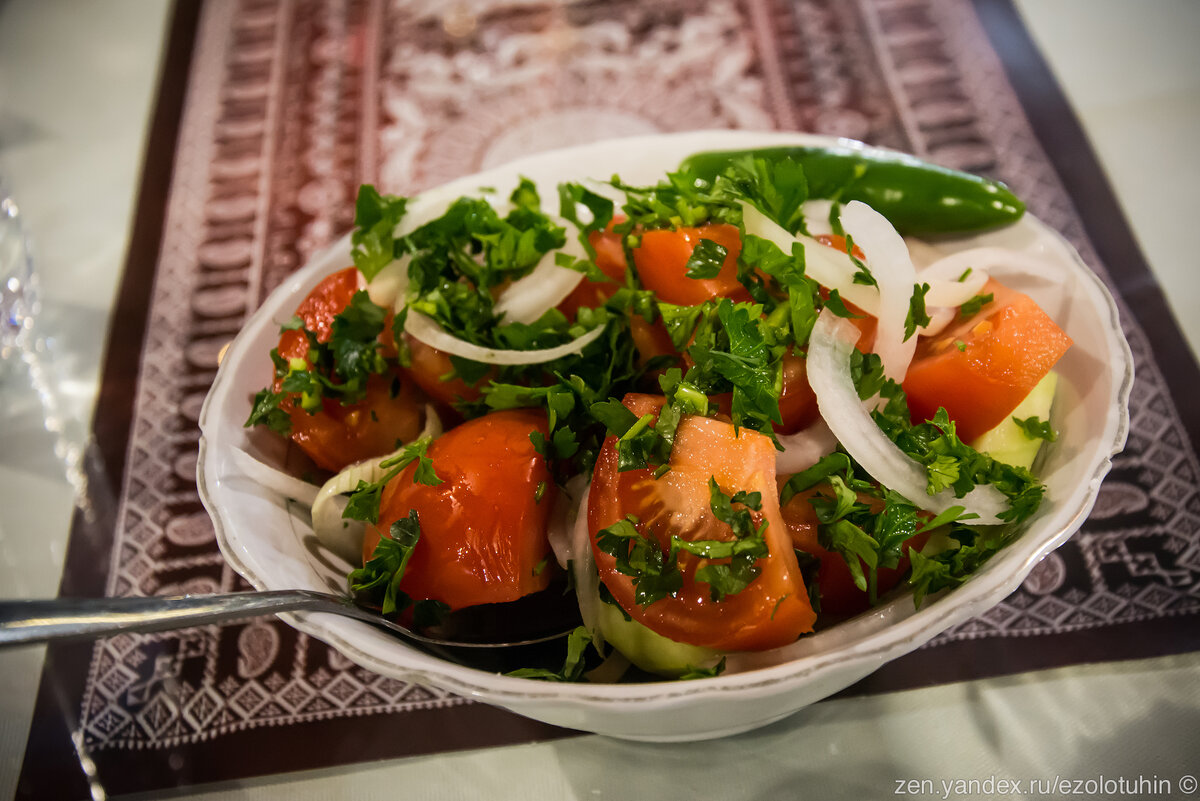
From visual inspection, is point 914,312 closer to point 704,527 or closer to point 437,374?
point 704,527

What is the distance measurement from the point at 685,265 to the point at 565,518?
0.39 m

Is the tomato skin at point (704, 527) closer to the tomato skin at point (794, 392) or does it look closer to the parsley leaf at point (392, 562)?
the tomato skin at point (794, 392)

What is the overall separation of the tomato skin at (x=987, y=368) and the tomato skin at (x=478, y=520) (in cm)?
54

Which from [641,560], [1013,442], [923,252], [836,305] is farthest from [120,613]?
[923,252]

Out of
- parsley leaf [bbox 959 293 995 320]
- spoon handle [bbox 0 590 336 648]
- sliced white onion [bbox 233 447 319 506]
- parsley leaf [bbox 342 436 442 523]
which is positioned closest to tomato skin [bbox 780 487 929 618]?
parsley leaf [bbox 959 293 995 320]

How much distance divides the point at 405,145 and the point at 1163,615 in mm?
1993

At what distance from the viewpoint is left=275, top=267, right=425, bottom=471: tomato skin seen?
124 cm

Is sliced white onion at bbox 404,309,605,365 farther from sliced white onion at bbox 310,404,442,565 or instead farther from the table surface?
the table surface

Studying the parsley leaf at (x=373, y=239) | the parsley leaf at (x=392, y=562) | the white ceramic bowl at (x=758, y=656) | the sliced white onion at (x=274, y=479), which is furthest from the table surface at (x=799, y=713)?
the parsley leaf at (x=373, y=239)

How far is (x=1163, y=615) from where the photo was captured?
122 centimetres

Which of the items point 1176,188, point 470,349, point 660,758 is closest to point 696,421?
point 470,349

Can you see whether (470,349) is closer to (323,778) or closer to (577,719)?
(577,719)

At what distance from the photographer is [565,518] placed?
113 cm

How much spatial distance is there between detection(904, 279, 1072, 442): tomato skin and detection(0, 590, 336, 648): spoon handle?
853 millimetres
